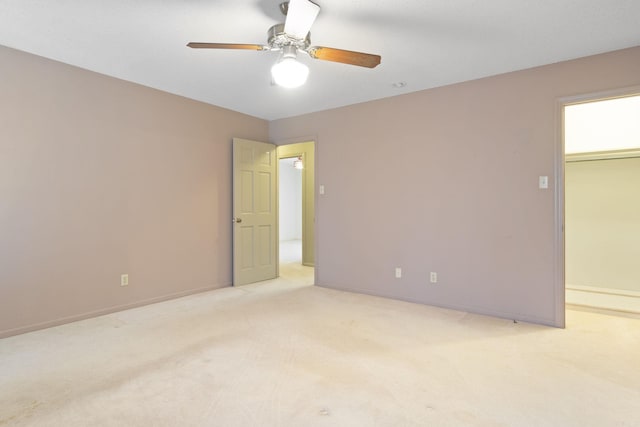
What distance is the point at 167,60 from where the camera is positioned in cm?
308

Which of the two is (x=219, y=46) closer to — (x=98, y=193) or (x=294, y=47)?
(x=294, y=47)

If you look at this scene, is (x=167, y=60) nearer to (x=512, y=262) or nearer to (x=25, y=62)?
(x=25, y=62)

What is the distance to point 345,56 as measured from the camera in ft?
7.46

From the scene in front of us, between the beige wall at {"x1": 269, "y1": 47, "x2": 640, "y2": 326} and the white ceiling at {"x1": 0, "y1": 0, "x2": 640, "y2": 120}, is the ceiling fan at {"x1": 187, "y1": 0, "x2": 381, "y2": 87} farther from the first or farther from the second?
the beige wall at {"x1": 269, "y1": 47, "x2": 640, "y2": 326}

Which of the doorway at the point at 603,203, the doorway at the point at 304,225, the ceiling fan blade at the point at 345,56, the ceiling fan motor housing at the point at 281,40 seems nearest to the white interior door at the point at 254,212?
the doorway at the point at 304,225

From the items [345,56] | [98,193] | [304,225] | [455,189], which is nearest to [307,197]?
[304,225]

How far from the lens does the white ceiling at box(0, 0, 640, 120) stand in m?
2.27

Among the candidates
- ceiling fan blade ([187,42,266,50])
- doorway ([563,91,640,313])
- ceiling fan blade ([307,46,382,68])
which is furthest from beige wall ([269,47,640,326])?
ceiling fan blade ([187,42,266,50])

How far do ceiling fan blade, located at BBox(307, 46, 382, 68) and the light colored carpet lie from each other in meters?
2.10

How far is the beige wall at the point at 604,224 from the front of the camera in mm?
4094

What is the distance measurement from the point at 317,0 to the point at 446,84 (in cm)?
207

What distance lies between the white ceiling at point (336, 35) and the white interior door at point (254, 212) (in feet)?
4.41

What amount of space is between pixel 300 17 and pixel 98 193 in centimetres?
272

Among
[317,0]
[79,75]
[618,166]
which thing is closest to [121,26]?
[79,75]
